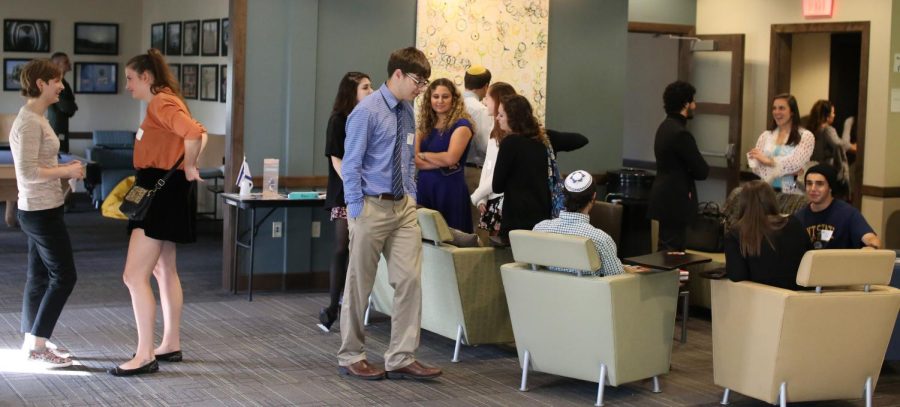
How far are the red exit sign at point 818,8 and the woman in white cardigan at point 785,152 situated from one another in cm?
228

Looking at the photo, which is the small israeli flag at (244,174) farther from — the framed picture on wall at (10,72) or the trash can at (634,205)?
the framed picture on wall at (10,72)

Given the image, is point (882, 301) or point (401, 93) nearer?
point (882, 301)

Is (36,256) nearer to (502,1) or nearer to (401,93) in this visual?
(401,93)

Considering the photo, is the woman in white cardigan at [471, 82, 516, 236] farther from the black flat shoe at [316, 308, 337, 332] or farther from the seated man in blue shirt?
the seated man in blue shirt

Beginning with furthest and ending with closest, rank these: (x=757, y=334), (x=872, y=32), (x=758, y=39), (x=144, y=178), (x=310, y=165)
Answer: (x=758, y=39)
(x=872, y=32)
(x=310, y=165)
(x=144, y=178)
(x=757, y=334)

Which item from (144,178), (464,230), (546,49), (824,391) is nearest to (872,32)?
(546,49)

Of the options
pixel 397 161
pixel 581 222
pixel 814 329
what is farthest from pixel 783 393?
pixel 397 161

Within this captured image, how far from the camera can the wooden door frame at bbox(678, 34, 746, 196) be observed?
10.3 meters

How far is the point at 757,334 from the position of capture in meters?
4.98

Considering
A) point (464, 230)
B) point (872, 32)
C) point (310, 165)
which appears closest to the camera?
point (464, 230)

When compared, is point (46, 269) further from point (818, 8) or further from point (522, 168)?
point (818, 8)

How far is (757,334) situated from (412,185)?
170cm

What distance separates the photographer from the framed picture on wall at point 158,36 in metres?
13.2

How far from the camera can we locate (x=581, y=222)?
17.2ft
